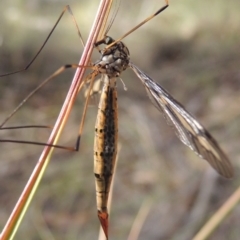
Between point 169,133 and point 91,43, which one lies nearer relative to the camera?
point 91,43

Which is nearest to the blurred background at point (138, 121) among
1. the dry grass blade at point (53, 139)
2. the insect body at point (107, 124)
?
the insect body at point (107, 124)

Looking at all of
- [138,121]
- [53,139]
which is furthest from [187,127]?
[138,121]

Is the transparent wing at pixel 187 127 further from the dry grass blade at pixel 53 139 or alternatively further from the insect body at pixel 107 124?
the dry grass blade at pixel 53 139

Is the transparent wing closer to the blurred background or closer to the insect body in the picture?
the insect body

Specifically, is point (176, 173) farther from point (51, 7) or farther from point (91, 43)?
point (91, 43)

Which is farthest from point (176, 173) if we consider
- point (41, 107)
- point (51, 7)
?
point (51, 7)

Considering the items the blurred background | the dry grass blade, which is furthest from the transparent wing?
the blurred background
